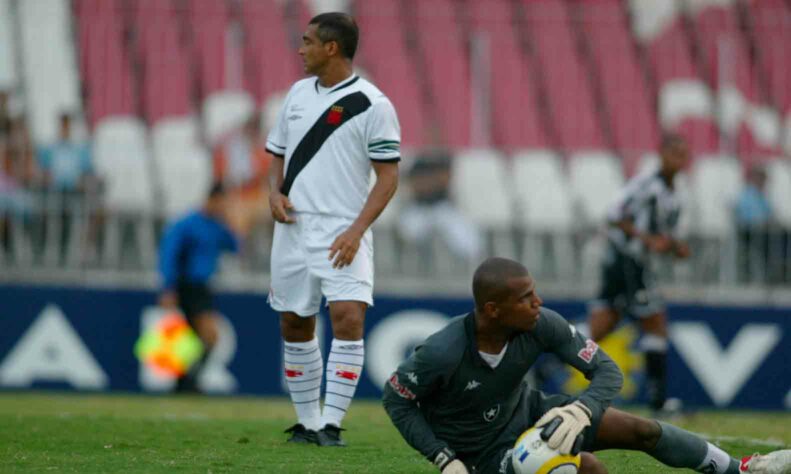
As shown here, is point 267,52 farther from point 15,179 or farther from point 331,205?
point 331,205

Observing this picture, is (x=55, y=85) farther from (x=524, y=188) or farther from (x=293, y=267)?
(x=293, y=267)

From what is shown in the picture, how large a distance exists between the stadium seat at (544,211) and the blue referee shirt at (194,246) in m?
3.18

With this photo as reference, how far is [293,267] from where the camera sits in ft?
25.7

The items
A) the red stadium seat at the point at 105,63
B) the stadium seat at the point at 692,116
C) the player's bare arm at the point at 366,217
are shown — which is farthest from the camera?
the stadium seat at the point at 692,116

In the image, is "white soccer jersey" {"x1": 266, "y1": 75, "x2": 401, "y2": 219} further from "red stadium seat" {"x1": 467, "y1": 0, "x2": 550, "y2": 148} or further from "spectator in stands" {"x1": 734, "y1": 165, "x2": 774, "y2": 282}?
"red stadium seat" {"x1": 467, "y1": 0, "x2": 550, "y2": 148}

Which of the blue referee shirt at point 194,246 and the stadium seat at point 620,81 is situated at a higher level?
the stadium seat at point 620,81

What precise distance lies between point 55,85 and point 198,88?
178 centimetres

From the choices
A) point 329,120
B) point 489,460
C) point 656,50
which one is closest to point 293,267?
point 329,120

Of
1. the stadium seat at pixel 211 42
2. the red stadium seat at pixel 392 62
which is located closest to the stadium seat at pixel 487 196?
the red stadium seat at pixel 392 62

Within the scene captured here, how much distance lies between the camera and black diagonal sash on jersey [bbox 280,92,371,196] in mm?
7832

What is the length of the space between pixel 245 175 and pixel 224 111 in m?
1.82

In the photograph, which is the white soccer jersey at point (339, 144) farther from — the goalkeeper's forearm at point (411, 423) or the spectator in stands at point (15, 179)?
the spectator in stands at point (15, 179)

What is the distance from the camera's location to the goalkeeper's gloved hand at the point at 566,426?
580 cm

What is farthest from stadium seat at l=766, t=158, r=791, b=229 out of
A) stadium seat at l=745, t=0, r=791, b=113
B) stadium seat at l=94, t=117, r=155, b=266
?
stadium seat at l=94, t=117, r=155, b=266
